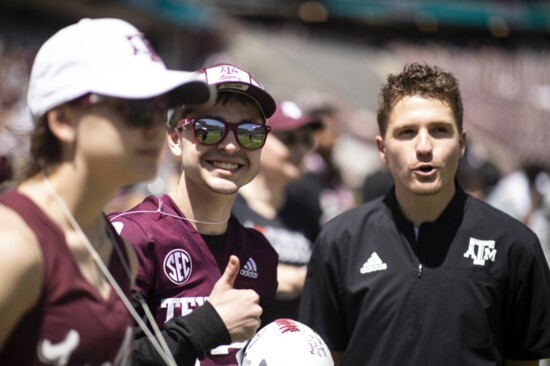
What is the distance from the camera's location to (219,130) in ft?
11.4

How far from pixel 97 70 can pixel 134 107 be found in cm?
14

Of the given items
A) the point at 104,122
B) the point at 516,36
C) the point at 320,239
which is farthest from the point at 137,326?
the point at 516,36

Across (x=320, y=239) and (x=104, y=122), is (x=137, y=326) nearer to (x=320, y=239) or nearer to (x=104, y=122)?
(x=104, y=122)

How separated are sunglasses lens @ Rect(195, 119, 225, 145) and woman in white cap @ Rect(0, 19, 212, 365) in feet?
2.73

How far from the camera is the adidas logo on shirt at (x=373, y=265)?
3.94 m

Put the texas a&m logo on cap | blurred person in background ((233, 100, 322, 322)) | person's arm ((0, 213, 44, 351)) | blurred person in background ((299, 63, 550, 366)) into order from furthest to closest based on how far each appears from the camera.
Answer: blurred person in background ((233, 100, 322, 322))
blurred person in background ((299, 63, 550, 366))
the texas a&m logo on cap
person's arm ((0, 213, 44, 351))

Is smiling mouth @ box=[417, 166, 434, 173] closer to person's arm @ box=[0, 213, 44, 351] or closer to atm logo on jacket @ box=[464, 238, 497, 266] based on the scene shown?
atm logo on jacket @ box=[464, 238, 497, 266]

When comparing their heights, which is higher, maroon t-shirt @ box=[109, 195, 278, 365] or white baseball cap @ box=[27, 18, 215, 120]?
white baseball cap @ box=[27, 18, 215, 120]

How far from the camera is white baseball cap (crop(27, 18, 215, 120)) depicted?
244cm

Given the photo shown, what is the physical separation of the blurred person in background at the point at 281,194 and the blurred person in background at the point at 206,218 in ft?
7.11

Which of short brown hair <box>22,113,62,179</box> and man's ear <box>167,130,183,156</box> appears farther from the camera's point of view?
man's ear <box>167,130,183,156</box>

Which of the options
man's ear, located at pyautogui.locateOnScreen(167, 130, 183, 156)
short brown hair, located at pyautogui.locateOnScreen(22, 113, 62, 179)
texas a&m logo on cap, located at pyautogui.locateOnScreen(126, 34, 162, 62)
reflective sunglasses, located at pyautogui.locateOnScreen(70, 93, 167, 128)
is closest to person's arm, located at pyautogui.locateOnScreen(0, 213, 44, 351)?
short brown hair, located at pyautogui.locateOnScreen(22, 113, 62, 179)

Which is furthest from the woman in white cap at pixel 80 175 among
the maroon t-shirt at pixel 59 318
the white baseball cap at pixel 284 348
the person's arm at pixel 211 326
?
the white baseball cap at pixel 284 348

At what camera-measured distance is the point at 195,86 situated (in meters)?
2.64
